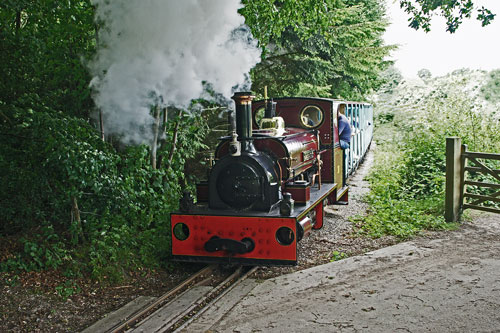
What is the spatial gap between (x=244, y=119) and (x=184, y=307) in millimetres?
2305

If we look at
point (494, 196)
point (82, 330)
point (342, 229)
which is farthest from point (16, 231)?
point (494, 196)

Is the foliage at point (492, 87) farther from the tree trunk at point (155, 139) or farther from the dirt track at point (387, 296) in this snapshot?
the tree trunk at point (155, 139)

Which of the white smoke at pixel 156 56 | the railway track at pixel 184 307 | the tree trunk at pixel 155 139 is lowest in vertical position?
the railway track at pixel 184 307

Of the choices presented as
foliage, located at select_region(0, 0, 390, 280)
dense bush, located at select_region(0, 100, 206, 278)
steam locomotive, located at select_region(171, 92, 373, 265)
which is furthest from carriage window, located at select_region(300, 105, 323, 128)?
dense bush, located at select_region(0, 100, 206, 278)

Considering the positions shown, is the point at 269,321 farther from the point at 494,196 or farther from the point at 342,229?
the point at 494,196

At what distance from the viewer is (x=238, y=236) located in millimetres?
5527

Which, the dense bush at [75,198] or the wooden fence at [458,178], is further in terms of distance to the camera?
the wooden fence at [458,178]

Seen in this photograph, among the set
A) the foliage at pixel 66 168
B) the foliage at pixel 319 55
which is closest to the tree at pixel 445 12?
the foliage at pixel 319 55

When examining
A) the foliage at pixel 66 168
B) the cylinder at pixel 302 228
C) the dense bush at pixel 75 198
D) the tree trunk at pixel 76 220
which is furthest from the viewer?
the tree trunk at pixel 76 220

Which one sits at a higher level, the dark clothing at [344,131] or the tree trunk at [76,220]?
the dark clothing at [344,131]

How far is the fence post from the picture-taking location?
7801 mm

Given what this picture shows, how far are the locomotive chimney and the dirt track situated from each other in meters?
1.71

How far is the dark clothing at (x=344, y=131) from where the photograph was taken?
8.59 meters

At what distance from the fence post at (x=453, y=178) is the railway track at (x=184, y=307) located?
416 cm
